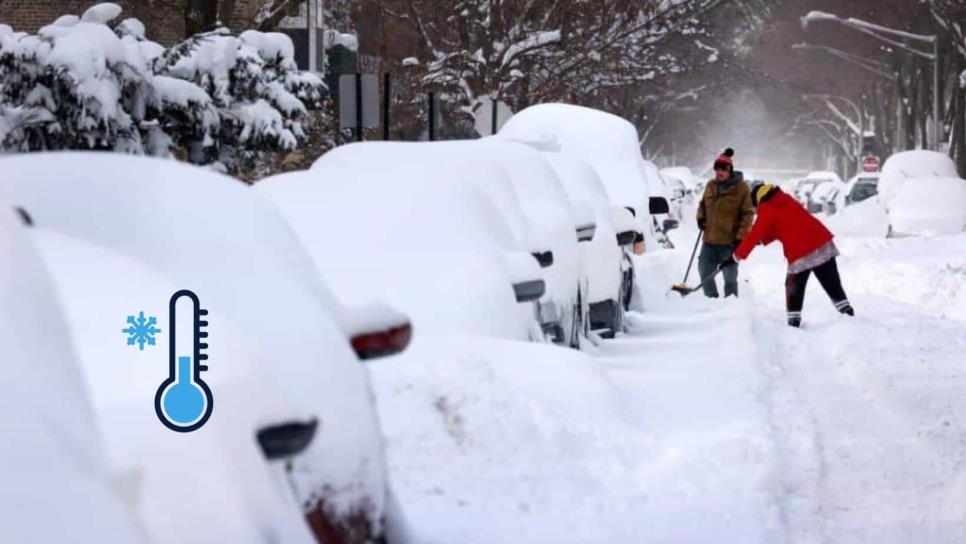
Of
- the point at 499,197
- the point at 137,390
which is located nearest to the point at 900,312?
the point at 499,197

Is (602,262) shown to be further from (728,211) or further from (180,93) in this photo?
(728,211)

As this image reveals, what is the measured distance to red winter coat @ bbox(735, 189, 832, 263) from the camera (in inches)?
672

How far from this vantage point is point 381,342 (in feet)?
15.1

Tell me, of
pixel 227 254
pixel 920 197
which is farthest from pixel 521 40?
pixel 227 254

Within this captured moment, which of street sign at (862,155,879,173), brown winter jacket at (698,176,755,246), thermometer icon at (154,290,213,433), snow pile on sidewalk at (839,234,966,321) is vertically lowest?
street sign at (862,155,879,173)

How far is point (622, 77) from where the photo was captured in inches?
1827

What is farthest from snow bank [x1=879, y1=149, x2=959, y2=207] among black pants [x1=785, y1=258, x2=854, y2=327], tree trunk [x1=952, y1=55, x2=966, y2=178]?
black pants [x1=785, y1=258, x2=854, y2=327]

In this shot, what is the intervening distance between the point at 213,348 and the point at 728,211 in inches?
653

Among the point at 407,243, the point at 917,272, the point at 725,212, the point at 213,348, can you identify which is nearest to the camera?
the point at 213,348

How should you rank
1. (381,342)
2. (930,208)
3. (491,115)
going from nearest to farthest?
(381,342) < (491,115) < (930,208)

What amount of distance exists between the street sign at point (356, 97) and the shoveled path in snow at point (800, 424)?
10.5ft

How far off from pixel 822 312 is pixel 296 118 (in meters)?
5.44

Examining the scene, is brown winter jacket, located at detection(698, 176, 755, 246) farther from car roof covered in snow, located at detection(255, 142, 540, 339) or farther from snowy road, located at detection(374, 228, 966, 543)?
car roof covered in snow, located at detection(255, 142, 540, 339)

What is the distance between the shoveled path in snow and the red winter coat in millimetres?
698
